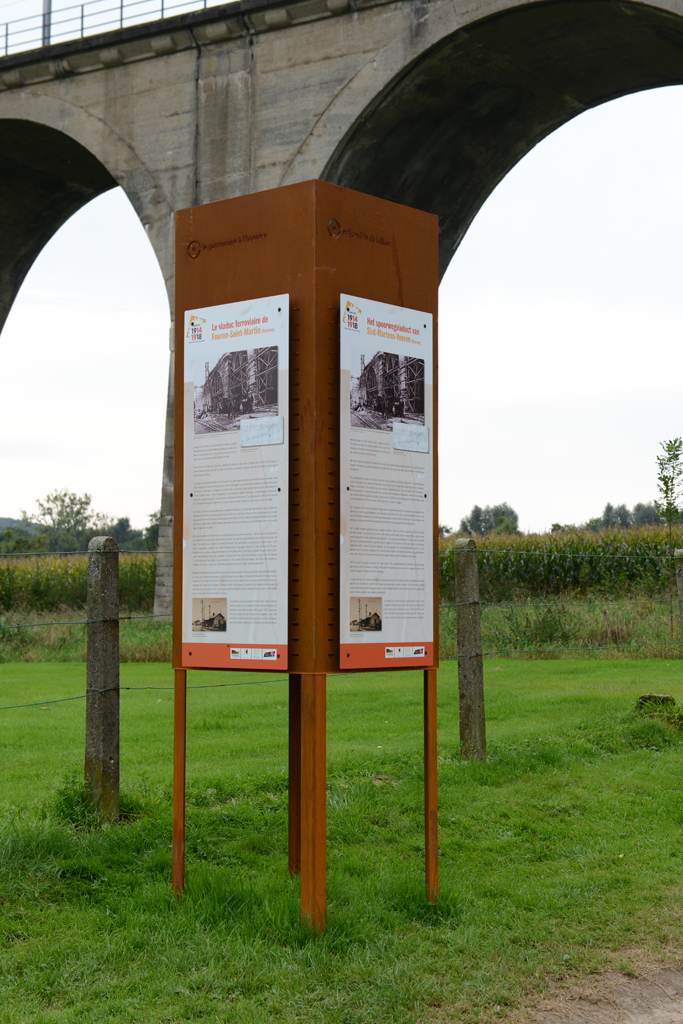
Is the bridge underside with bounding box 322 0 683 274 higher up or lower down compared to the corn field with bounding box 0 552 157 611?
higher up

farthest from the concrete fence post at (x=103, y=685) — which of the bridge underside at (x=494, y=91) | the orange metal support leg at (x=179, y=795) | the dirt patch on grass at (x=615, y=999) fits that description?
the bridge underside at (x=494, y=91)

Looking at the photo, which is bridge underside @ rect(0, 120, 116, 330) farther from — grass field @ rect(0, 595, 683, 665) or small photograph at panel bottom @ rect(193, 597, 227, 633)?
small photograph at panel bottom @ rect(193, 597, 227, 633)

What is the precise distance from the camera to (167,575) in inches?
798

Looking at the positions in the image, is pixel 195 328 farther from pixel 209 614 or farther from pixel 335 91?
pixel 335 91

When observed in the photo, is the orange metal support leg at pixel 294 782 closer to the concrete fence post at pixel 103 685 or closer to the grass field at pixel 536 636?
the concrete fence post at pixel 103 685

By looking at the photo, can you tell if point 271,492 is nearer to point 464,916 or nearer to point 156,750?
point 464,916

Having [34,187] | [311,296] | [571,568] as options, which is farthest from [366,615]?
[34,187]

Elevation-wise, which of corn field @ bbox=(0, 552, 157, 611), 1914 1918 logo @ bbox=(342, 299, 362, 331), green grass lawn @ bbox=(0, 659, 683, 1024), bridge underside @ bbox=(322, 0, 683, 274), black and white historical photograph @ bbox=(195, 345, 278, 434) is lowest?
green grass lawn @ bbox=(0, 659, 683, 1024)

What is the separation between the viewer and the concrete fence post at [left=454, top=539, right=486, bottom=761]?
7.34 meters

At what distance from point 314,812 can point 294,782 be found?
92cm

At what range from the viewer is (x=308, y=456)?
4277 millimetres

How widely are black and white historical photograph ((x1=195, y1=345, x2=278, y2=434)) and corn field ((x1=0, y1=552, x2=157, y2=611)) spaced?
19.5 m

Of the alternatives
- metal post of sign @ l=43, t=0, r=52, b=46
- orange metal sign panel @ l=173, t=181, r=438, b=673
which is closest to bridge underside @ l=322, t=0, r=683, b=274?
metal post of sign @ l=43, t=0, r=52, b=46

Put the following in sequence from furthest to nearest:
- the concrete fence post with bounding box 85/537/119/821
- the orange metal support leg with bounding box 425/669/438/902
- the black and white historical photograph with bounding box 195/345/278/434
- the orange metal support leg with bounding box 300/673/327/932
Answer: the concrete fence post with bounding box 85/537/119/821 → the orange metal support leg with bounding box 425/669/438/902 → the black and white historical photograph with bounding box 195/345/278/434 → the orange metal support leg with bounding box 300/673/327/932
